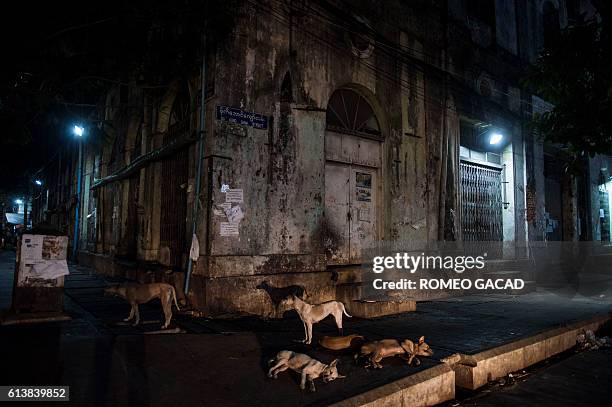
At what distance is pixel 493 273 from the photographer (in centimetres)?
1175

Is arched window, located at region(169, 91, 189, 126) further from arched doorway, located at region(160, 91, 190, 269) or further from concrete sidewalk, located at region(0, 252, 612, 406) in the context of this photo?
concrete sidewalk, located at region(0, 252, 612, 406)

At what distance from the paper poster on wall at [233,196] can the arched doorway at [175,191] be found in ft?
4.43

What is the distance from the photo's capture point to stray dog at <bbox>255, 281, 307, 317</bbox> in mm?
6996

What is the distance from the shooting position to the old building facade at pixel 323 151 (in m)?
7.42

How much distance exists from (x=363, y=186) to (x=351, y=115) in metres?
1.76

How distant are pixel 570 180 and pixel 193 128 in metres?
15.4

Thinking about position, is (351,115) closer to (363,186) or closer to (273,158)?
(363,186)

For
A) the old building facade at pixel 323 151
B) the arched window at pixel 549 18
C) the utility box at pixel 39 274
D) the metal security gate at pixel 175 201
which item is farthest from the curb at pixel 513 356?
the arched window at pixel 549 18

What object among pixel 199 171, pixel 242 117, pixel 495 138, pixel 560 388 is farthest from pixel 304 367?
pixel 495 138

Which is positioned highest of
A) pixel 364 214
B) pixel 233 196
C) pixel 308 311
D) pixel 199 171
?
pixel 199 171

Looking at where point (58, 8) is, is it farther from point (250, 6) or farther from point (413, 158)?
point (413, 158)

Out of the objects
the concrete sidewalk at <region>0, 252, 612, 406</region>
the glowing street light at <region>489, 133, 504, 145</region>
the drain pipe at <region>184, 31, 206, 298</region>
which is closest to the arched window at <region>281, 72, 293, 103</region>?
the drain pipe at <region>184, 31, 206, 298</region>

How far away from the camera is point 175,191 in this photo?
29.6 ft

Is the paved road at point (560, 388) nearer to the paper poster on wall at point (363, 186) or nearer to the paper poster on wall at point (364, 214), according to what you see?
the paper poster on wall at point (364, 214)
